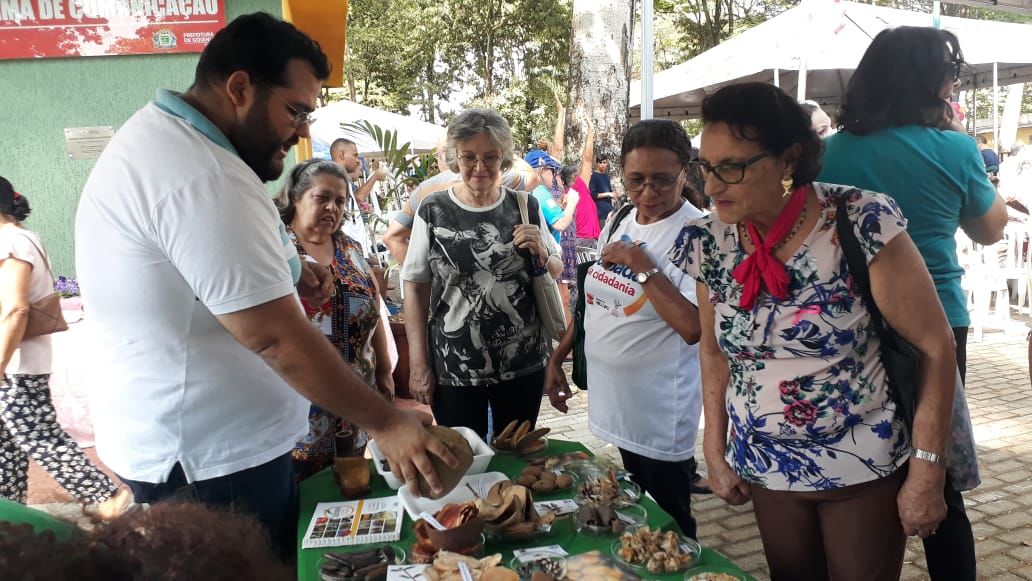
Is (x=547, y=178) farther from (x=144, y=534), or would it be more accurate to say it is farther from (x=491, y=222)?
(x=144, y=534)

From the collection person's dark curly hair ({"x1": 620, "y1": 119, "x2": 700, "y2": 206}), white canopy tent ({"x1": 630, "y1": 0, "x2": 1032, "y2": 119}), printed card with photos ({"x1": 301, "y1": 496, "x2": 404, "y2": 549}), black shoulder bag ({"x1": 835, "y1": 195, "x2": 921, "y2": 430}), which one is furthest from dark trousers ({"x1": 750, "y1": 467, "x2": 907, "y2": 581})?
white canopy tent ({"x1": 630, "y1": 0, "x2": 1032, "y2": 119})

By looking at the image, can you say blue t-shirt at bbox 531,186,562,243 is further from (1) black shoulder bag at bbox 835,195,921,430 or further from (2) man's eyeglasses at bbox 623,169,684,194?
(1) black shoulder bag at bbox 835,195,921,430

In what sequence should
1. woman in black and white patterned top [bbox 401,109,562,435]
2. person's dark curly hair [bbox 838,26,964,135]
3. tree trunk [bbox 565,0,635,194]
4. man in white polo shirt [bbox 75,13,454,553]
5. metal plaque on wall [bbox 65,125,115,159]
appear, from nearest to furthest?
man in white polo shirt [bbox 75,13,454,553] → person's dark curly hair [bbox 838,26,964,135] → woman in black and white patterned top [bbox 401,109,562,435] → metal plaque on wall [bbox 65,125,115,159] → tree trunk [bbox 565,0,635,194]

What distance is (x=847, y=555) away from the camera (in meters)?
1.75

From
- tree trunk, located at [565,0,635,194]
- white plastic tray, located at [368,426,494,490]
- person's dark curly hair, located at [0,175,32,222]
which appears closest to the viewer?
white plastic tray, located at [368,426,494,490]

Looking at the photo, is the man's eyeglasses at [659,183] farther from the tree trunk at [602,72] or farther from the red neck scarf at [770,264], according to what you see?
the tree trunk at [602,72]

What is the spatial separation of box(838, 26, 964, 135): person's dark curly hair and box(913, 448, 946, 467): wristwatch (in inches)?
42.5

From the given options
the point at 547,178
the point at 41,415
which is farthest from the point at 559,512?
the point at 547,178

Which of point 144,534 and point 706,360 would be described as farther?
point 706,360

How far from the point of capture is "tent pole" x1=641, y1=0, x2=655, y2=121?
5.51m

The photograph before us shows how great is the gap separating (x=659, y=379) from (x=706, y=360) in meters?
0.41

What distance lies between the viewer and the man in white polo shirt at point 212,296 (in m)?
1.46

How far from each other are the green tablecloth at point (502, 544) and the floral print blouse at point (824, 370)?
0.31 m

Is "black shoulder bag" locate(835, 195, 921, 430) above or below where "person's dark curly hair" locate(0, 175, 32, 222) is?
below
